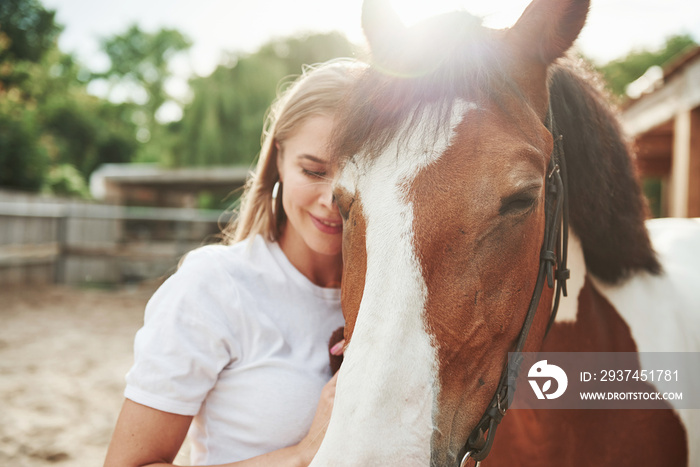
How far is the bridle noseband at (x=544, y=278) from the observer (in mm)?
1092

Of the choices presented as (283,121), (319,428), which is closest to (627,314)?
(319,428)

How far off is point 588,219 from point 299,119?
3.29ft

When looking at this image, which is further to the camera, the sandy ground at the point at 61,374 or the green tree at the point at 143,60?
the green tree at the point at 143,60

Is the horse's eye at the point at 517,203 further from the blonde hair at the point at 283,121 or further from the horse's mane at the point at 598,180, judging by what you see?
the blonde hair at the point at 283,121

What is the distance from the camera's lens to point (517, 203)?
110 centimetres

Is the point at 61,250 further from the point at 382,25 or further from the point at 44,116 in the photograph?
the point at 44,116

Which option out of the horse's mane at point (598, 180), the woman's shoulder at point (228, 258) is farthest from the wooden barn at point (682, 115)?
the woman's shoulder at point (228, 258)

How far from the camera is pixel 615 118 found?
166cm

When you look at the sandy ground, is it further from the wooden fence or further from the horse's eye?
the horse's eye

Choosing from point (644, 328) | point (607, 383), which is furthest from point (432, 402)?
point (644, 328)

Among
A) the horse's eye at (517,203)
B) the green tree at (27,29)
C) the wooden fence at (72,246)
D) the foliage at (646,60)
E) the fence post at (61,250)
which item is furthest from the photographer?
the foliage at (646,60)

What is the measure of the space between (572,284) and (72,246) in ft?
39.4

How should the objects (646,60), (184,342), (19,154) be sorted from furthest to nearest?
(646,60), (19,154), (184,342)

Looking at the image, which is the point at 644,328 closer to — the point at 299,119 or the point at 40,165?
the point at 299,119
